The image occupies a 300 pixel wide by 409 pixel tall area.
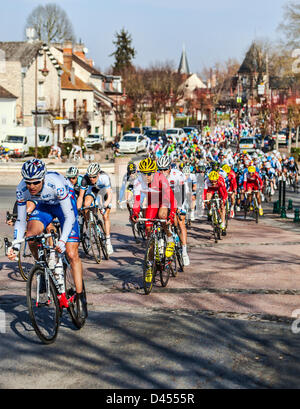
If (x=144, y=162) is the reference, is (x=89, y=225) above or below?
below

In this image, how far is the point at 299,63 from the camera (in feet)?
188

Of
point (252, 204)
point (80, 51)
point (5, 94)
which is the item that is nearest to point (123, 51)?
point (80, 51)

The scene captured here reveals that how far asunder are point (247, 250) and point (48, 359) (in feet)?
28.5

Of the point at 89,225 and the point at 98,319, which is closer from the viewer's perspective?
the point at 98,319

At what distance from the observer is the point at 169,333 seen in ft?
24.7

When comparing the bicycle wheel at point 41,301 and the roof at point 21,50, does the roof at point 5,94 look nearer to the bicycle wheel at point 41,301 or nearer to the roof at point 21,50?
the roof at point 21,50

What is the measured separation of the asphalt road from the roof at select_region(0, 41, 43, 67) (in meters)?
51.0

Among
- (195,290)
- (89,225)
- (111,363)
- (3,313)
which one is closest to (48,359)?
(111,363)

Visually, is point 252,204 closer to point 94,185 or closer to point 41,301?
point 94,185

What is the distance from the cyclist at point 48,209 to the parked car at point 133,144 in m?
48.0

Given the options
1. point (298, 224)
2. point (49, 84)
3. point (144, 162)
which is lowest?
point (298, 224)

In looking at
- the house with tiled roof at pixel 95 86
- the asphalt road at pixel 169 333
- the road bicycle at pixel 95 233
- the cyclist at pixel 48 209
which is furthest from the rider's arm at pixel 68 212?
the house with tiled roof at pixel 95 86

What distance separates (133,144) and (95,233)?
144 ft
